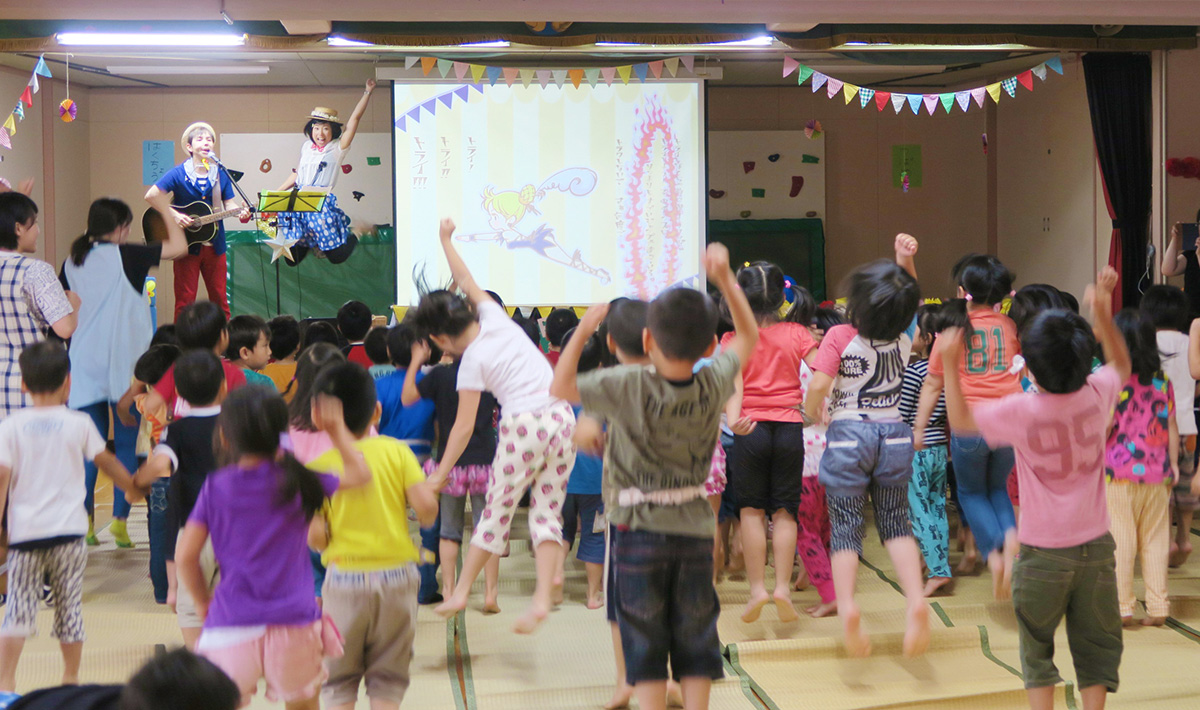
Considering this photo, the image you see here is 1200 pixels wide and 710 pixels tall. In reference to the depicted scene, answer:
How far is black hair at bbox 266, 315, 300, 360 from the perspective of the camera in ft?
14.5

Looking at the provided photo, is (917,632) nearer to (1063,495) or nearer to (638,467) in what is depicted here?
(1063,495)

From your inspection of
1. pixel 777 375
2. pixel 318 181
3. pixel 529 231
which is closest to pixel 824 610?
pixel 777 375

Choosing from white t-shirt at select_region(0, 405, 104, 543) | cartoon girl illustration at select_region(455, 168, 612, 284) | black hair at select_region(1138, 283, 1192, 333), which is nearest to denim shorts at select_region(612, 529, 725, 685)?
white t-shirt at select_region(0, 405, 104, 543)

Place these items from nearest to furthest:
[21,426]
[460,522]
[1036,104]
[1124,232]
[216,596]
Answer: [216,596], [21,426], [460,522], [1124,232], [1036,104]

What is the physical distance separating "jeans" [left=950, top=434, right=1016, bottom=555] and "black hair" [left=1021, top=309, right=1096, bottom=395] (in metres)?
1.27

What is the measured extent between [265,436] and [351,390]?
263mm

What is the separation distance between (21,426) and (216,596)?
1.13m

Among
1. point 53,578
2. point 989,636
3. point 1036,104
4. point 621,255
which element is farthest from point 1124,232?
point 53,578

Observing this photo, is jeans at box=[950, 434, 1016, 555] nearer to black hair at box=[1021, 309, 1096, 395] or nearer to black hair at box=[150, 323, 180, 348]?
black hair at box=[1021, 309, 1096, 395]

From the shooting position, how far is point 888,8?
4.64 meters

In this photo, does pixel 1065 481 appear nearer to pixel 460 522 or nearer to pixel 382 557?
pixel 382 557

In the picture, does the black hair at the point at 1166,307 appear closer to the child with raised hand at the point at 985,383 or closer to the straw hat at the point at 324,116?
the child with raised hand at the point at 985,383

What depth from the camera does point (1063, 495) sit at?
7.98 feet

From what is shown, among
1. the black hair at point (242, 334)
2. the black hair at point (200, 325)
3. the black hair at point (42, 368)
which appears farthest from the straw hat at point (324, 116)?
the black hair at point (42, 368)
